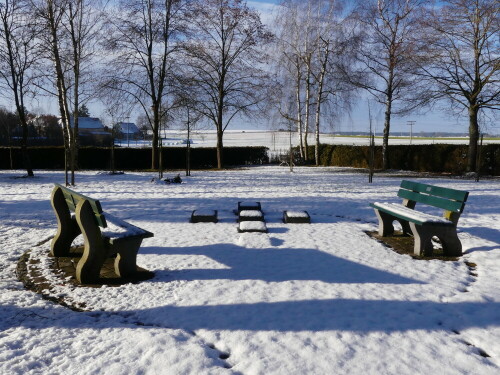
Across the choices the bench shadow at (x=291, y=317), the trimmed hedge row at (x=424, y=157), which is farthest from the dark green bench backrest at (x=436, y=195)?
the trimmed hedge row at (x=424, y=157)

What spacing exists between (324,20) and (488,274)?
2408cm

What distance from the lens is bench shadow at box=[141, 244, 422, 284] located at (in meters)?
4.36

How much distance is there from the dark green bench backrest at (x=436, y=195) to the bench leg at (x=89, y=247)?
→ 430cm

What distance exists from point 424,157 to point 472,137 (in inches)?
127

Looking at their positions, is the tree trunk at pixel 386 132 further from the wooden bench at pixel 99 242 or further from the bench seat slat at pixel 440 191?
the wooden bench at pixel 99 242

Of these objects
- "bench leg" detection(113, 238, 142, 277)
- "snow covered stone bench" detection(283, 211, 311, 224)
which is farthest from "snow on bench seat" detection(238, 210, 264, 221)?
"bench leg" detection(113, 238, 142, 277)

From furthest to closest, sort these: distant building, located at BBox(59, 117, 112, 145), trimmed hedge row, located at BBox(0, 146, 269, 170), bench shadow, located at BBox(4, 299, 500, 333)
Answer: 1. distant building, located at BBox(59, 117, 112, 145)
2. trimmed hedge row, located at BBox(0, 146, 269, 170)
3. bench shadow, located at BBox(4, 299, 500, 333)

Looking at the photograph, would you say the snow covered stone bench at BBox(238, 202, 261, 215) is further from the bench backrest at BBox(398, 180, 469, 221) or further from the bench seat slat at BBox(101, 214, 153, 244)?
the bench seat slat at BBox(101, 214, 153, 244)

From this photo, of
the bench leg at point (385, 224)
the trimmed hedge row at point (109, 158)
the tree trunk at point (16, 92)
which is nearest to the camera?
the bench leg at point (385, 224)

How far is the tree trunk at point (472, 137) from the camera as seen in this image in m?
18.0

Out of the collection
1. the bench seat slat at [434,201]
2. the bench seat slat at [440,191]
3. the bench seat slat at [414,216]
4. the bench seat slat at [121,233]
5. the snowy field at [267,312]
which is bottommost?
the snowy field at [267,312]

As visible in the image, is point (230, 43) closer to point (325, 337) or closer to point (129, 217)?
point (129, 217)

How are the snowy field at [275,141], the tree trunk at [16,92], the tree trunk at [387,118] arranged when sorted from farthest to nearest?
the snowy field at [275,141]
the tree trunk at [387,118]
the tree trunk at [16,92]

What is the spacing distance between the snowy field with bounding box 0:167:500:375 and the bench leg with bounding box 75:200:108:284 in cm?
22
